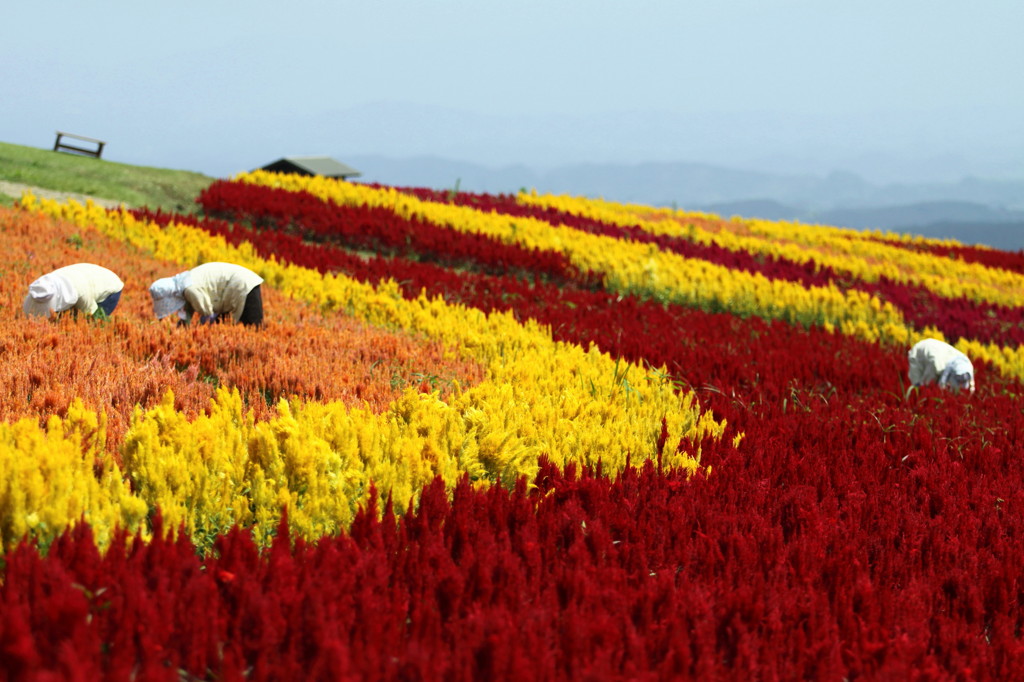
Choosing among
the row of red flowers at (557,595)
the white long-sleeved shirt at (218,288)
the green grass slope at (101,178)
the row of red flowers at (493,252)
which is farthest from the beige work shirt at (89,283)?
the green grass slope at (101,178)

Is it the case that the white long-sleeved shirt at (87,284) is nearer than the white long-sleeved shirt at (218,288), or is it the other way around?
the white long-sleeved shirt at (87,284)

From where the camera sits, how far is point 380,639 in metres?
2.43

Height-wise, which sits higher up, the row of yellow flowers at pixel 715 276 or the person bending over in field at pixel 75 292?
the row of yellow flowers at pixel 715 276

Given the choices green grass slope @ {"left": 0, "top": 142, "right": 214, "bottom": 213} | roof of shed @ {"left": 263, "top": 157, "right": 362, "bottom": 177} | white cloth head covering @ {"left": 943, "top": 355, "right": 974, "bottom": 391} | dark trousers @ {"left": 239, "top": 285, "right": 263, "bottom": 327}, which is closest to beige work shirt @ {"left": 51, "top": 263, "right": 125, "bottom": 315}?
dark trousers @ {"left": 239, "top": 285, "right": 263, "bottom": 327}

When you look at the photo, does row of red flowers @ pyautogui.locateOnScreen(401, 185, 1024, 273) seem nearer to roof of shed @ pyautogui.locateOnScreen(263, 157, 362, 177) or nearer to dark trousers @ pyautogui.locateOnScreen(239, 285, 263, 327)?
roof of shed @ pyautogui.locateOnScreen(263, 157, 362, 177)

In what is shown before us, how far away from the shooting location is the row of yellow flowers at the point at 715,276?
11664 mm

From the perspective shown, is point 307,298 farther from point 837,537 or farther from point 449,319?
point 837,537

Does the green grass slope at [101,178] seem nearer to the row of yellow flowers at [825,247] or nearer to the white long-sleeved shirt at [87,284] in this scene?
the white long-sleeved shirt at [87,284]

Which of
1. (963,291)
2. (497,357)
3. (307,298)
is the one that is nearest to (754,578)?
(497,357)

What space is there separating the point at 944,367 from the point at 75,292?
789 cm

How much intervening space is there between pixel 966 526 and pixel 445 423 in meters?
2.75

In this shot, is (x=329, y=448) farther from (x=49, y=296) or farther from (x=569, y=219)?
(x=569, y=219)

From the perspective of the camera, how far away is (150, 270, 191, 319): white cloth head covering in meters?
6.64

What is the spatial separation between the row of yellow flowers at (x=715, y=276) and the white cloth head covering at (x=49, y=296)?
25.5ft
